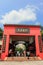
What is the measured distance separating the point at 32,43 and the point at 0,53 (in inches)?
191

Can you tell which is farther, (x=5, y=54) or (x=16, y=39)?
(x=16, y=39)

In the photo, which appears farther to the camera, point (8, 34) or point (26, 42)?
point (26, 42)

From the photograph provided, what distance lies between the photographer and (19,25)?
17625 millimetres

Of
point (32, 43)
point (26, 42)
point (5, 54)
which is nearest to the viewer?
point (5, 54)

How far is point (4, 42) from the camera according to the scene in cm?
1714

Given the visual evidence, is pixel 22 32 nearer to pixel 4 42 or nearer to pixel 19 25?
pixel 19 25

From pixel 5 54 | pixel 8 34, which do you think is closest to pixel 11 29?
pixel 8 34

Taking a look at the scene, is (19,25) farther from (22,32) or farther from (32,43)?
(32,43)

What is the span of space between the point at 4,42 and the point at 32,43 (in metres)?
4.32

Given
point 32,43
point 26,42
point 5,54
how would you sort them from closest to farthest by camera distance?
1. point 5,54
2. point 32,43
3. point 26,42

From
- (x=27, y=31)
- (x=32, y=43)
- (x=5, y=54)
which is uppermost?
(x=27, y=31)

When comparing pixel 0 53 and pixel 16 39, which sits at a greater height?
pixel 16 39

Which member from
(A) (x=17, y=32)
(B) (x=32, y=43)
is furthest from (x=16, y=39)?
(A) (x=17, y=32)

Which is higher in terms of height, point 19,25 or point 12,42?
point 19,25
